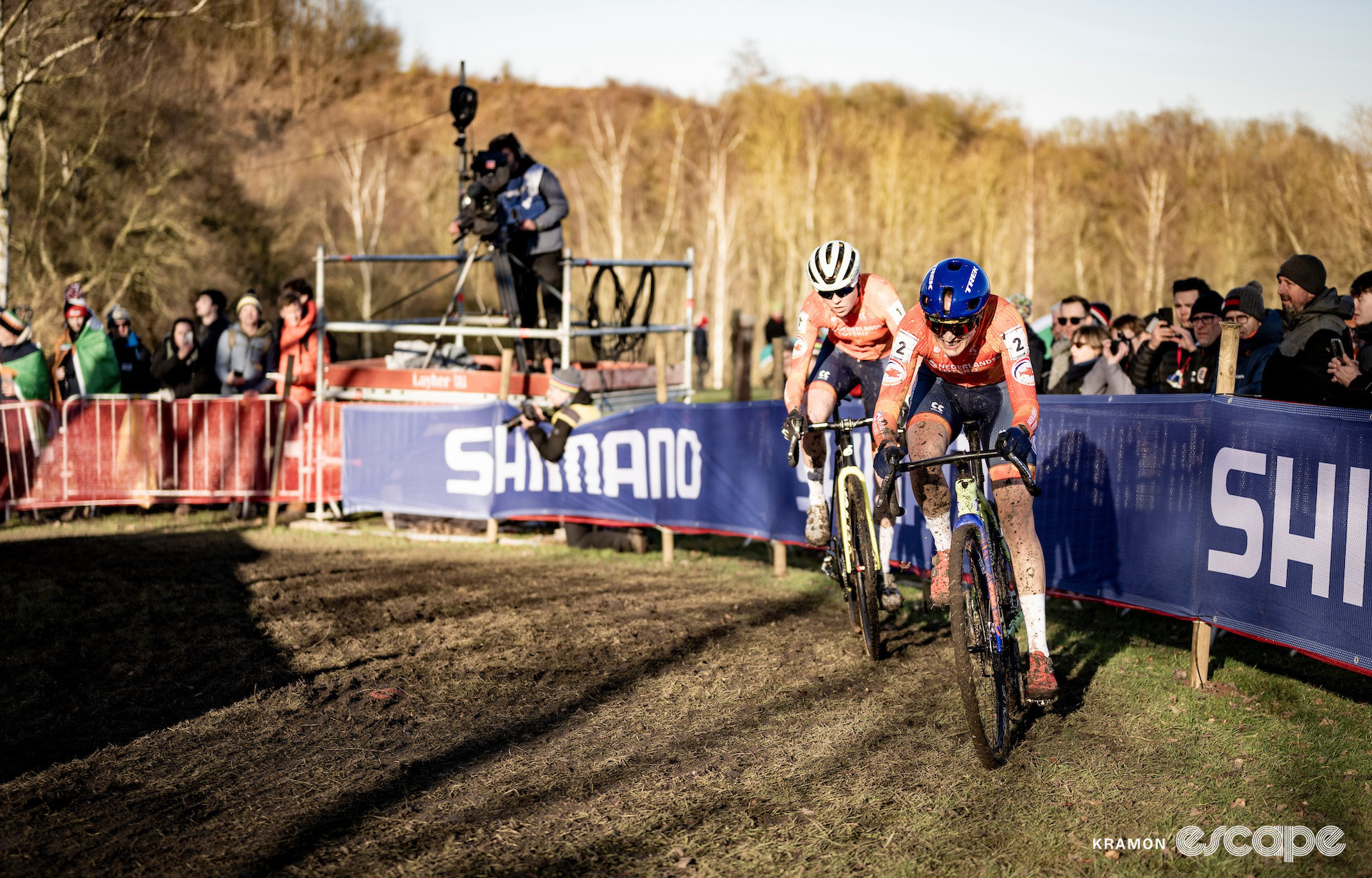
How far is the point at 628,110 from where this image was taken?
3007 inches

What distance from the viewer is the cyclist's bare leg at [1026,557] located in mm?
5188

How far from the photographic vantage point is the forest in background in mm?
27359

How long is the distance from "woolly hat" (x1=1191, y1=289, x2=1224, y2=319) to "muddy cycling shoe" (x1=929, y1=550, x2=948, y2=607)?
432cm

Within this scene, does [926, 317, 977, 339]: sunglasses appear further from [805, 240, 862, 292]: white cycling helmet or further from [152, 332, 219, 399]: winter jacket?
[152, 332, 219, 399]: winter jacket

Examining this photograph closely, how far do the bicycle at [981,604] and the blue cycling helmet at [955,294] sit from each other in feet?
1.84

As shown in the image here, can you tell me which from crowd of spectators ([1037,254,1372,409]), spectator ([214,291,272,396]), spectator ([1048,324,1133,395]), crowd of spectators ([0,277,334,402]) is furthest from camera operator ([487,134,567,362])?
spectator ([1048,324,1133,395])

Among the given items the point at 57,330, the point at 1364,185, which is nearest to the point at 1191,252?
the point at 1364,185

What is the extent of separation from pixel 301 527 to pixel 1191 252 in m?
48.1

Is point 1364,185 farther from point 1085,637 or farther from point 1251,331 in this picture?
point 1085,637

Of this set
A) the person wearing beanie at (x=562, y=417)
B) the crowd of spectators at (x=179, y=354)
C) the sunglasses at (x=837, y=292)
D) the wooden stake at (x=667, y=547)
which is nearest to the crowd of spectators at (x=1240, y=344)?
the sunglasses at (x=837, y=292)

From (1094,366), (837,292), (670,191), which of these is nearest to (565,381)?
(837,292)

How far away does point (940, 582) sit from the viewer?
495 centimetres

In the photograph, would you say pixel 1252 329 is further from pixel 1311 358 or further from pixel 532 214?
pixel 532 214

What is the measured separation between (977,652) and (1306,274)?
13.9 feet
